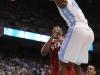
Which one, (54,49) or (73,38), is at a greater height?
(73,38)

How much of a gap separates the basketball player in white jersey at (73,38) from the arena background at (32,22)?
11.4m

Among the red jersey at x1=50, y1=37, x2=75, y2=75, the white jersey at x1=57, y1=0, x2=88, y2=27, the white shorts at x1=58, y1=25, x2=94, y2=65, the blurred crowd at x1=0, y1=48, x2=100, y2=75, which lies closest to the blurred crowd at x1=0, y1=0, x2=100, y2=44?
the blurred crowd at x1=0, y1=48, x2=100, y2=75

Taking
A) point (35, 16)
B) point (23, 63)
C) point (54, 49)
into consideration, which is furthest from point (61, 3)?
point (35, 16)

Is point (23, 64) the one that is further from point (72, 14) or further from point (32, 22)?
point (72, 14)

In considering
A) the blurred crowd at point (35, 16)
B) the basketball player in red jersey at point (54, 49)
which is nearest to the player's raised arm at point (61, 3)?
the basketball player in red jersey at point (54, 49)

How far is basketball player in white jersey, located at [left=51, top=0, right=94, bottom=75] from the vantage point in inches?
117

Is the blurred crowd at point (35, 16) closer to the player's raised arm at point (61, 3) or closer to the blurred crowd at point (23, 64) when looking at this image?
the blurred crowd at point (23, 64)

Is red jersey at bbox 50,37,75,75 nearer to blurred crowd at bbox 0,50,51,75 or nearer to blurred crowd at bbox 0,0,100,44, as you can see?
blurred crowd at bbox 0,50,51,75

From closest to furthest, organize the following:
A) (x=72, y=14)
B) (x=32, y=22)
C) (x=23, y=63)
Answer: (x=72, y=14) → (x=23, y=63) → (x=32, y=22)

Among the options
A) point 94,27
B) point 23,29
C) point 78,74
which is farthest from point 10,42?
point 78,74

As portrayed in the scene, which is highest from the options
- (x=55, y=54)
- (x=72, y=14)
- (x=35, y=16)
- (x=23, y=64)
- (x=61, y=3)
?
(x=61, y=3)

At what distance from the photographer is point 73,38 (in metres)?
→ 2.99

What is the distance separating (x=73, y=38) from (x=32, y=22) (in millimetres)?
15805

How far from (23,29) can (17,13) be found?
270cm
